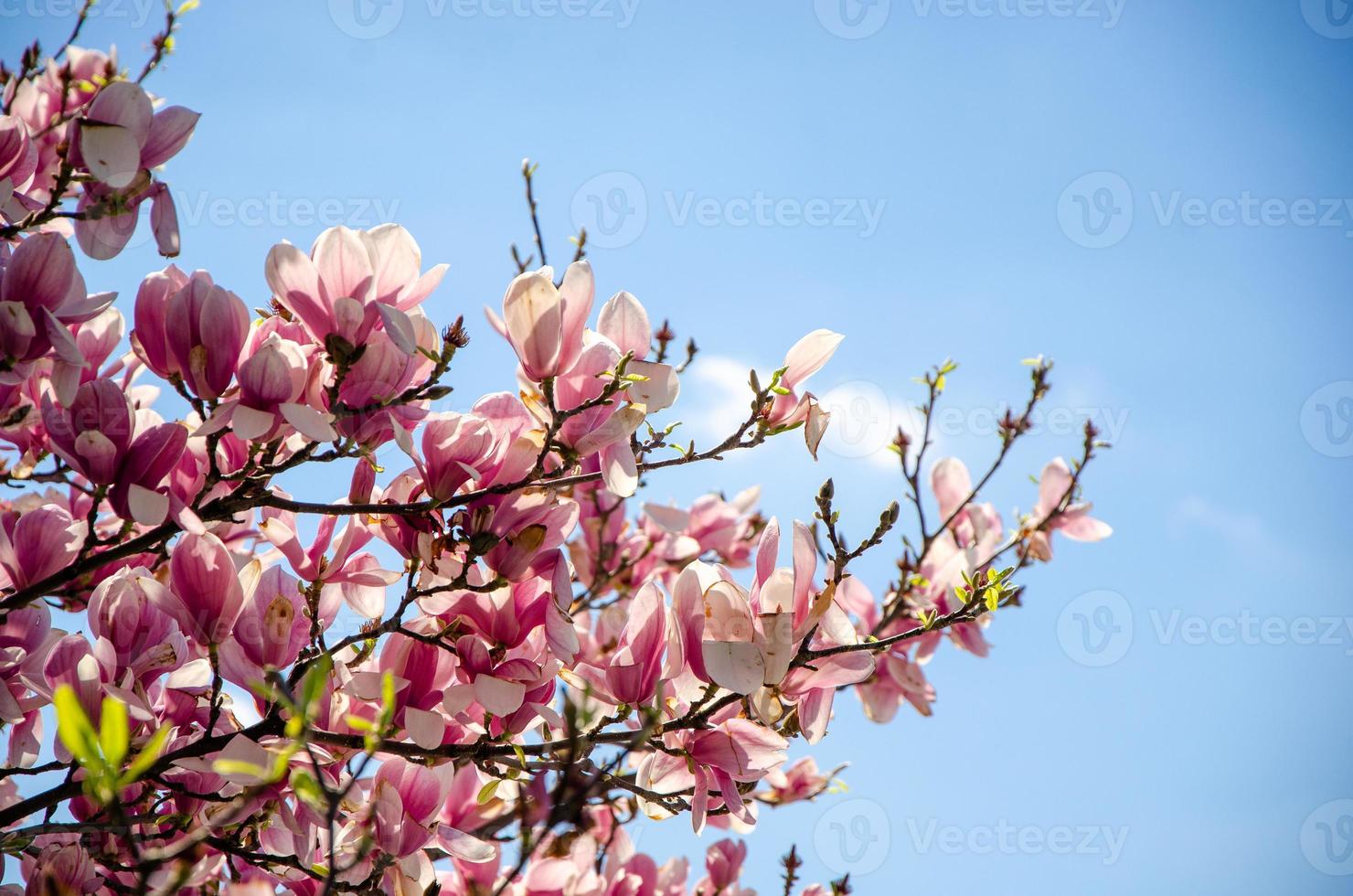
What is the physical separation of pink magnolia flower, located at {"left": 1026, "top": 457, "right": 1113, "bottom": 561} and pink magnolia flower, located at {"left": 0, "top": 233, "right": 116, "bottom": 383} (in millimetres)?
2228

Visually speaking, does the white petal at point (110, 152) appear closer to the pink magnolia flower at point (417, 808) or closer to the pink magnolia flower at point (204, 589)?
the pink magnolia flower at point (204, 589)

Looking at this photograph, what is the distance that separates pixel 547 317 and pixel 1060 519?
189 cm

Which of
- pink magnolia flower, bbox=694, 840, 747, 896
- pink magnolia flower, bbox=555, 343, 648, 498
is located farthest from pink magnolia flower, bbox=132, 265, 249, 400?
pink magnolia flower, bbox=694, 840, 747, 896

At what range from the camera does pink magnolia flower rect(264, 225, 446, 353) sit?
44.6 inches

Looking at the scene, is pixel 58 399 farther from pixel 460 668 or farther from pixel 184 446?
pixel 460 668

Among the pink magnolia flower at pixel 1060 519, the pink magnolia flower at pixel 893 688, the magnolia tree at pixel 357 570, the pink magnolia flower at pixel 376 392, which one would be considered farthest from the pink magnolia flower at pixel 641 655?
the pink magnolia flower at pixel 1060 519

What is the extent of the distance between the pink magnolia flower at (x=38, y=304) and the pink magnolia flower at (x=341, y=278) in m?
0.25

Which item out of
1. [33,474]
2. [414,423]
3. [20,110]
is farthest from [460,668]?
[20,110]

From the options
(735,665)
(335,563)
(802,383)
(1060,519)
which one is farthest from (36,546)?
(1060,519)

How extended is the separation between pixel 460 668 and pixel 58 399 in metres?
0.60

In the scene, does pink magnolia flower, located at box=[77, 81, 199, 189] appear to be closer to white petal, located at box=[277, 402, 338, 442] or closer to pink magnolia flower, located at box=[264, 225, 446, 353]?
pink magnolia flower, located at box=[264, 225, 446, 353]

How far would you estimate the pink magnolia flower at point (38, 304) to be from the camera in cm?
109

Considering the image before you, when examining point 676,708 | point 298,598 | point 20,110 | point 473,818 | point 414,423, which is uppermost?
point 20,110

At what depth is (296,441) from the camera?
131 centimetres
